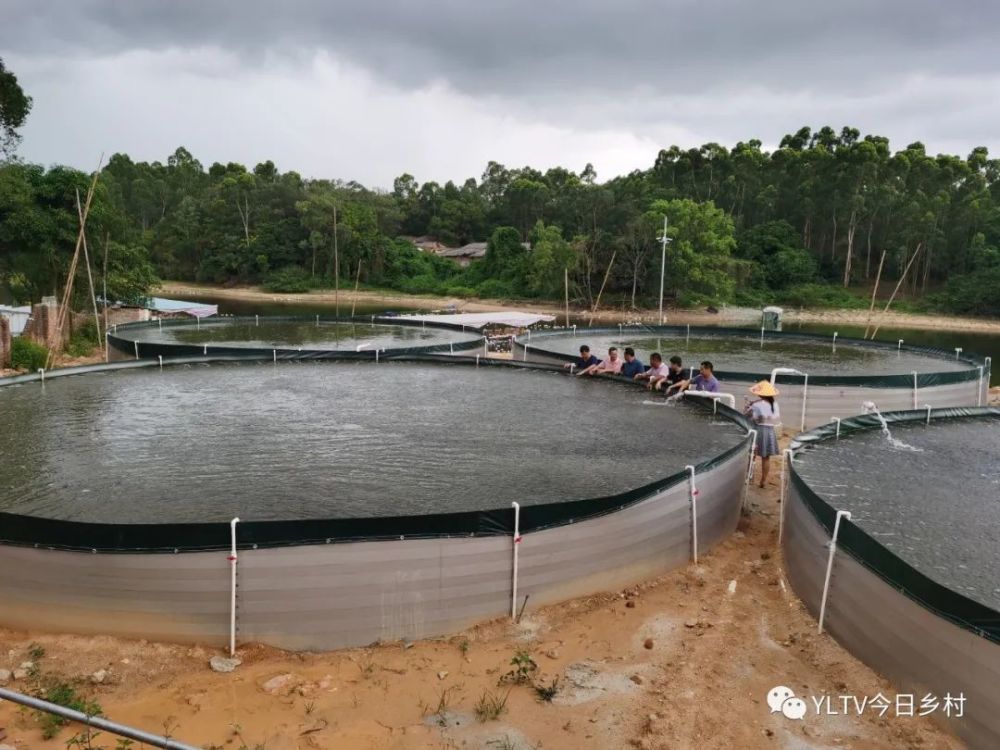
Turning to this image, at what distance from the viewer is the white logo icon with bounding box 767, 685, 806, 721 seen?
189 inches

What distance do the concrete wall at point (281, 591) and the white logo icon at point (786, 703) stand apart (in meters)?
2.06

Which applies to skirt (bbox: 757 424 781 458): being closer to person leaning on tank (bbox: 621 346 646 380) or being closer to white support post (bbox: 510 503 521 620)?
person leaning on tank (bbox: 621 346 646 380)

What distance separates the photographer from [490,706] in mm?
4789

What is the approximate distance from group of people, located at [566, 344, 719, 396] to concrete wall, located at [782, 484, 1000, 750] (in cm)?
478

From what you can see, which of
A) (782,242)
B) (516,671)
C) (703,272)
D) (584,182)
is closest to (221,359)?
(516,671)

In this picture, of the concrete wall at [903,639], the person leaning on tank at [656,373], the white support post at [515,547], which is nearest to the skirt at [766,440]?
the person leaning on tank at [656,373]

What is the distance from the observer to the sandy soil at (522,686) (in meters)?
4.50

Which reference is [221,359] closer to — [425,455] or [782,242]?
[425,455]

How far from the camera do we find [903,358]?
18.3 metres

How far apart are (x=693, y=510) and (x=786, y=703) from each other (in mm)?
2456

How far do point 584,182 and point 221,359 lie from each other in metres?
55.7

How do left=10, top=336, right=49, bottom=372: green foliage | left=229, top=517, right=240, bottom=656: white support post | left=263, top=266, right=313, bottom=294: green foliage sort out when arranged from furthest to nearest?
left=263, top=266, right=313, bottom=294: green foliage
left=10, top=336, right=49, bottom=372: green foliage
left=229, top=517, right=240, bottom=656: white support post

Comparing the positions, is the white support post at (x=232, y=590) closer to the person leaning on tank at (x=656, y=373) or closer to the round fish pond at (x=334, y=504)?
the round fish pond at (x=334, y=504)

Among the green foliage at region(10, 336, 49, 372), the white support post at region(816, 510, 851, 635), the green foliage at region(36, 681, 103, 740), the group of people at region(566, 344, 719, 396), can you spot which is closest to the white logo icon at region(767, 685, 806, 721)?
the white support post at region(816, 510, 851, 635)
